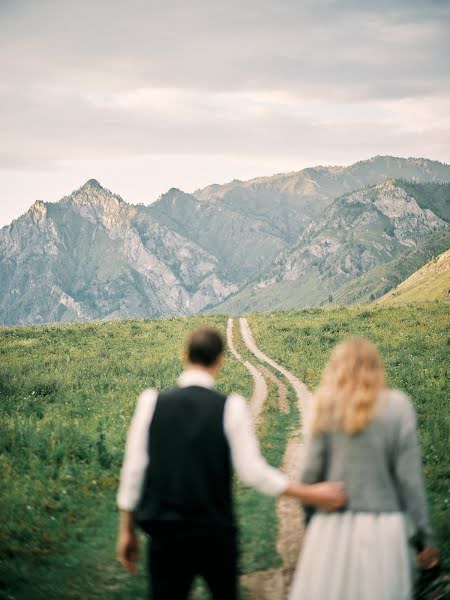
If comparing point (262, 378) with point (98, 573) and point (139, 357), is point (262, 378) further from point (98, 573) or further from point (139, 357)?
point (98, 573)

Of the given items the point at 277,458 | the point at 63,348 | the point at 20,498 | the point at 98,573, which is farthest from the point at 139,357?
the point at 98,573

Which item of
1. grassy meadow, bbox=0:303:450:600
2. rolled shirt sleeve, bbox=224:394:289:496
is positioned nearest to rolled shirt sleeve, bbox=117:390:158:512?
rolled shirt sleeve, bbox=224:394:289:496

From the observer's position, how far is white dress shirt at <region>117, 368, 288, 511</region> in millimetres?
4578

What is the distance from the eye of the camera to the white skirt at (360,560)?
4.70m

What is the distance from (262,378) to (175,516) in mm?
24669

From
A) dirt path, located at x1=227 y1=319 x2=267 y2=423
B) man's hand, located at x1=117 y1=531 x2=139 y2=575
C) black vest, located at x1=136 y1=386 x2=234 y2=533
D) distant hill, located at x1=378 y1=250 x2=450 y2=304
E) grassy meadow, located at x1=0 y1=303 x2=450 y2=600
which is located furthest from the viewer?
distant hill, located at x1=378 y1=250 x2=450 y2=304

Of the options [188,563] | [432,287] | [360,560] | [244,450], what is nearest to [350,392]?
[244,450]

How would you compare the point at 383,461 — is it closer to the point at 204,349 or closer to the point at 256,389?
the point at 204,349

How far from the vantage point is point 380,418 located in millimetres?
4723

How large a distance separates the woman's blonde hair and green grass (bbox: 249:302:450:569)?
14.5ft

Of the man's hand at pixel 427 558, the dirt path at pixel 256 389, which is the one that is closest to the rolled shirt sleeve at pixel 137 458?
the man's hand at pixel 427 558

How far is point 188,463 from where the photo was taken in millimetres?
4539

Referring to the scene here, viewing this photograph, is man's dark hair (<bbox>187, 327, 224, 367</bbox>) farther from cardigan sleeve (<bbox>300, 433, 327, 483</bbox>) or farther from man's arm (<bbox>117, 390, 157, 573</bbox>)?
cardigan sleeve (<bbox>300, 433, 327, 483</bbox>)

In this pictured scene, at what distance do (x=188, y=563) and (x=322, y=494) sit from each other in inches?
48.1
